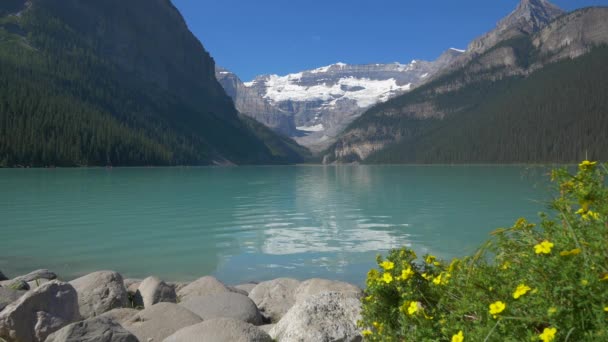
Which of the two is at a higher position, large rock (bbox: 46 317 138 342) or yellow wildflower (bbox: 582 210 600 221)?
yellow wildflower (bbox: 582 210 600 221)

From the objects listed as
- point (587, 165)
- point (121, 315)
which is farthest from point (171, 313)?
point (587, 165)

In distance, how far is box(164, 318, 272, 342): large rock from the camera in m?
5.67

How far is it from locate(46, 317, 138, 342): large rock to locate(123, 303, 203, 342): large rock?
1.33 meters

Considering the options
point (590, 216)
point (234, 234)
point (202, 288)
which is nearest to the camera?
point (590, 216)

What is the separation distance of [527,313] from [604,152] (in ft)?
627

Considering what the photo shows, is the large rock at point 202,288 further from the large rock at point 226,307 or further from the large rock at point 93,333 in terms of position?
the large rock at point 93,333

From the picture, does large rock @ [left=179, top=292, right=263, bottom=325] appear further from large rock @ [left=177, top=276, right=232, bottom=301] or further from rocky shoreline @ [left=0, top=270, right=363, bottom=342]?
large rock @ [left=177, top=276, right=232, bottom=301]

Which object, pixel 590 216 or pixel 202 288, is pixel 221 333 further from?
pixel 202 288

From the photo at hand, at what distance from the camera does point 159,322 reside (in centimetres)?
721

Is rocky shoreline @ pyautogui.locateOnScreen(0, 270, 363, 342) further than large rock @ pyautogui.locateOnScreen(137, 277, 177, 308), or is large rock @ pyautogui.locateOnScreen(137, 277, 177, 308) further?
large rock @ pyautogui.locateOnScreen(137, 277, 177, 308)

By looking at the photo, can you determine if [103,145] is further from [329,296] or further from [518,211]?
[329,296]

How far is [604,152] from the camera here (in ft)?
529

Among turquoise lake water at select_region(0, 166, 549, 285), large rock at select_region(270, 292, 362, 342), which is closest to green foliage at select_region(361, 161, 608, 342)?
turquoise lake water at select_region(0, 166, 549, 285)

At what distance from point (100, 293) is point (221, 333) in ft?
16.3
